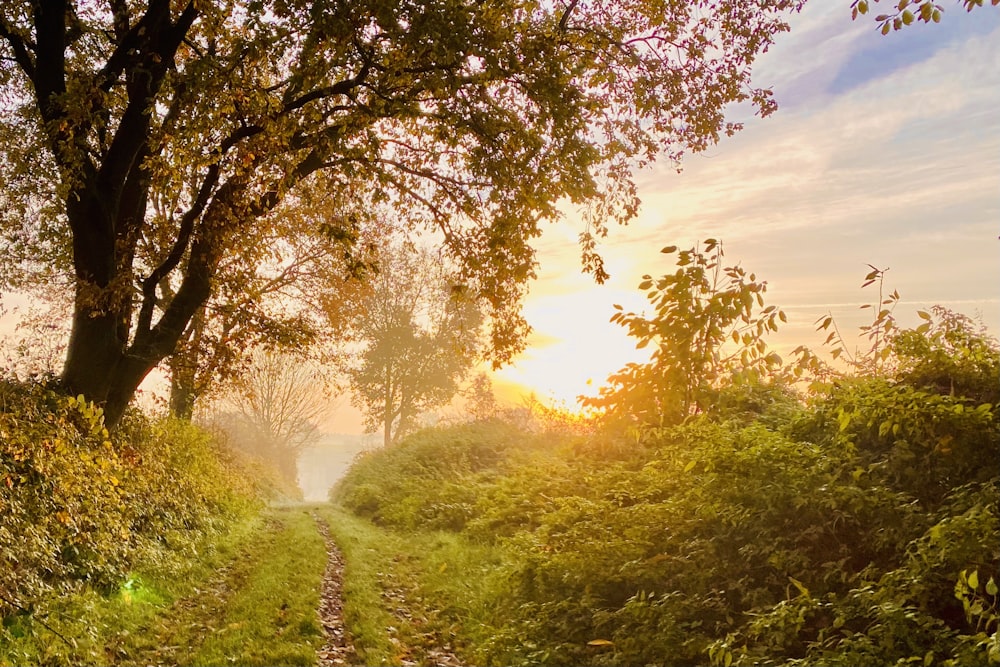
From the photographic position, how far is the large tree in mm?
8727

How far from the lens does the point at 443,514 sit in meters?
17.4

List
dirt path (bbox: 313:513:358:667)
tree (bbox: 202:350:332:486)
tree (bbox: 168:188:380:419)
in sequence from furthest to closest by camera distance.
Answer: tree (bbox: 202:350:332:486)
tree (bbox: 168:188:380:419)
dirt path (bbox: 313:513:358:667)

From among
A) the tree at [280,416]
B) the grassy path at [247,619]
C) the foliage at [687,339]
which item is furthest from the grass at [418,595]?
the tree at [280,416]

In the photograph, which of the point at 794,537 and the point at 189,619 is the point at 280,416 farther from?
the point at 794,537

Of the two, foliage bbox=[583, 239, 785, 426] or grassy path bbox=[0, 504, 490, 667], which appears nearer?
foliage bbox=[583, 239, 785, 426]

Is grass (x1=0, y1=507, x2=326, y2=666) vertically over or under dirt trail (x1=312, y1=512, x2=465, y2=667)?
over

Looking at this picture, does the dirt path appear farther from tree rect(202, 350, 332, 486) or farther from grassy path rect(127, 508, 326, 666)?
tree rect(202, 350, 332, 486)

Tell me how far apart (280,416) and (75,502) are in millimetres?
42757

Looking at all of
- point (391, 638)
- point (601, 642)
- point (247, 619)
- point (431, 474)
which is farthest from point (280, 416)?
point (601, 642)

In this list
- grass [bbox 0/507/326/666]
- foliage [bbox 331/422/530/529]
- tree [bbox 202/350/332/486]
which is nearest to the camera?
grass [bbox 0/507/326/666]

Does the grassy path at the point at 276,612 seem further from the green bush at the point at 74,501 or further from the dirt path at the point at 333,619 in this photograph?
the green bush at the point at 74,501

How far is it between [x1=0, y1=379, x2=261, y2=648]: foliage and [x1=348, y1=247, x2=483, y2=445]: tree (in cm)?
2499

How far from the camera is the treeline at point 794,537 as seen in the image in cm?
514

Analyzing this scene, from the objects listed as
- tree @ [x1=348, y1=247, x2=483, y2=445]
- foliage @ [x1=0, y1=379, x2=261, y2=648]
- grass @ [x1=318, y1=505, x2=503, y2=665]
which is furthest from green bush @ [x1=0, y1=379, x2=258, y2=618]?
tree @ [x1=348, y1=247, x2=483, y2=445]
